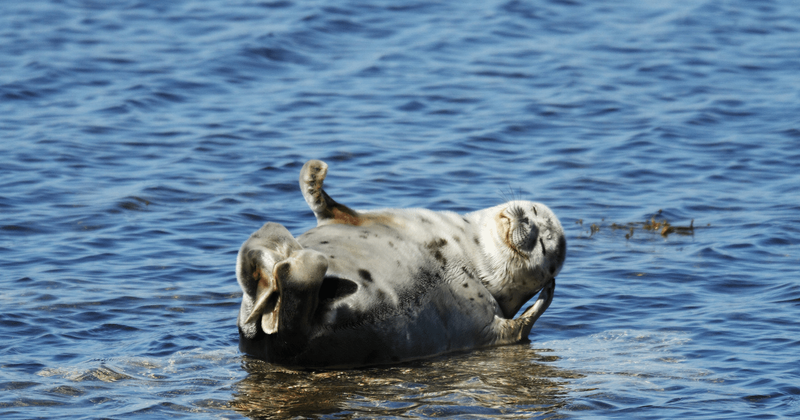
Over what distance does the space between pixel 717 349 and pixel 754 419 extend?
1410 mm

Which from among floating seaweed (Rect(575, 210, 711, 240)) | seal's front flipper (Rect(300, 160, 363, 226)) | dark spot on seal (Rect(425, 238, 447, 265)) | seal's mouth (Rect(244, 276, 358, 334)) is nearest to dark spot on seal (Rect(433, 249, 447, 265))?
dark spot on seal (Rect(425, 238, 447, 265))

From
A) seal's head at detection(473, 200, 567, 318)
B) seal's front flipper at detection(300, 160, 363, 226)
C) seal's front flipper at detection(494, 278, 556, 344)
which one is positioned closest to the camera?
seal's front flipper at detection(300, 160, 363, 226)

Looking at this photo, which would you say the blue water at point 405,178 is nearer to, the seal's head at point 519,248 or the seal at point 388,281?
the seal at point 388,281

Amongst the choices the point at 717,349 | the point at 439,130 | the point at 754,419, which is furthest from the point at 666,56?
the point at 754,419

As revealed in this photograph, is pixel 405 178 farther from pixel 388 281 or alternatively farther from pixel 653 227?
pixel 388 281

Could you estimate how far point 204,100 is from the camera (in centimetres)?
1434

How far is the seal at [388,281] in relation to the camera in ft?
17.6

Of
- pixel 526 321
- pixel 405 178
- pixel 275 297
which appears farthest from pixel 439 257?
pixel 405 178

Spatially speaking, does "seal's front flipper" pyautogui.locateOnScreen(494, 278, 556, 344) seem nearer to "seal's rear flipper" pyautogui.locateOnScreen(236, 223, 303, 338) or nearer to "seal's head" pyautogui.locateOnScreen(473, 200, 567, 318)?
"seal's head" pyautogui.locateOnScreen(473, 200, 567, 318)

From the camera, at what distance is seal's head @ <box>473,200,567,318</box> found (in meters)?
6.53

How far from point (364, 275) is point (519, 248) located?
1295 millimetres

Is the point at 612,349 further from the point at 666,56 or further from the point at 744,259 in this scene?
the point at 666,56

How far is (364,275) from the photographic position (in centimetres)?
569

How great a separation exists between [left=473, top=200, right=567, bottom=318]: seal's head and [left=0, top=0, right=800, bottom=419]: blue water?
0.48 metres
